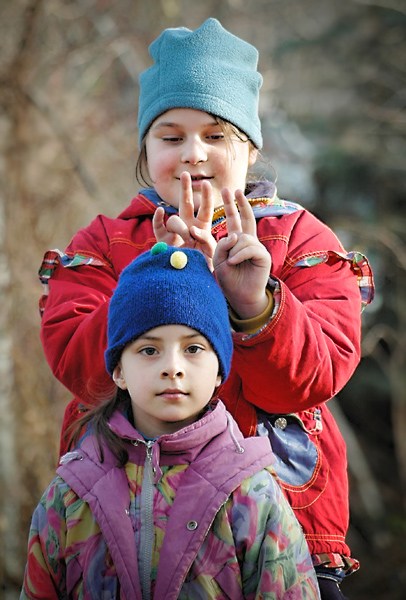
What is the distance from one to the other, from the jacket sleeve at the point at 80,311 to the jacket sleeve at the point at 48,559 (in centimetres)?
36

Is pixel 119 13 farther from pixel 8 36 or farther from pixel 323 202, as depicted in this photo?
pixel 323 202

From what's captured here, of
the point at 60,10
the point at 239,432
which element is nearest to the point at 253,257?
the point at 239,432

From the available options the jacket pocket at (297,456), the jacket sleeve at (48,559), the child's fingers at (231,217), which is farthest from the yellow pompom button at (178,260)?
the jacket sleeve at (48,559)

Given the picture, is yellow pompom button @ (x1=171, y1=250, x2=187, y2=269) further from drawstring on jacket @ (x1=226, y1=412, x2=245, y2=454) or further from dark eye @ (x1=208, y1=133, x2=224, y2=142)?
dark eye @ (x1=208, y1=133, x2=224, y2=142)

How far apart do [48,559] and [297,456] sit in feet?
2.17

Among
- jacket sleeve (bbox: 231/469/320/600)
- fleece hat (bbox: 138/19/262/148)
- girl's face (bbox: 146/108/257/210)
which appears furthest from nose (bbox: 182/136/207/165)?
jacket sleeve (bbox: 231/469/320/600)

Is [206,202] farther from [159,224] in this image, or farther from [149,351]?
[149,351]

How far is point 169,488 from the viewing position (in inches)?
65.9

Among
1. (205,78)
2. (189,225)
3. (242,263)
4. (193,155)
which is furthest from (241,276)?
(205,78)

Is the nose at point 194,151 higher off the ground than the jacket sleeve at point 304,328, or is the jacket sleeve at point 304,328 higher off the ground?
the nose at point 194,151

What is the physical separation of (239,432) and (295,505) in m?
0.25

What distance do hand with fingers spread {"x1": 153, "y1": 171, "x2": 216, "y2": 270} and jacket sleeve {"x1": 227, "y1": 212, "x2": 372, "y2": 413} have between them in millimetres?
204

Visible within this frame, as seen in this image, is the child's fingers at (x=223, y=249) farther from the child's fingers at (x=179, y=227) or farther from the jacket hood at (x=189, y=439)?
the jacket hood at (x=189, y=439)

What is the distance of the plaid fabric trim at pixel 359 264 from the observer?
1.99 metres
